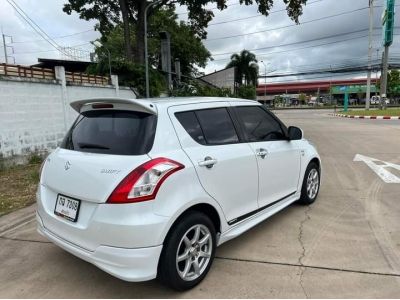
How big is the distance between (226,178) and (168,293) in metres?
1.13

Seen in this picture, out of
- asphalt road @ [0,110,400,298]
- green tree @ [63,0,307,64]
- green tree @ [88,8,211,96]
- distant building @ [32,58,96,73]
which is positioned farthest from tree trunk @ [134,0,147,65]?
asphalt road @ [0,110,400,298]

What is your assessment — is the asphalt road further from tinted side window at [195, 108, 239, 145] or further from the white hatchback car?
tinted side window at [195, 108, 239, 145]

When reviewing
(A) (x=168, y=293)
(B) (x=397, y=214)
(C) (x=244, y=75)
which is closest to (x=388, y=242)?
(B) (x=397, y=214)

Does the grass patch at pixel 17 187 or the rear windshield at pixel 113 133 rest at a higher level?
the rear windshield at pixel 113 133

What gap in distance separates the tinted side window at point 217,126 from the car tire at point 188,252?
2.50 feet

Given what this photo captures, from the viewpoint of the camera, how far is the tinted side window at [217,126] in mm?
3320

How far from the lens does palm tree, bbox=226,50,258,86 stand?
49.5 metres

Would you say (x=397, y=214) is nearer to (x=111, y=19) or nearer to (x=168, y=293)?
(x=168, y=293)

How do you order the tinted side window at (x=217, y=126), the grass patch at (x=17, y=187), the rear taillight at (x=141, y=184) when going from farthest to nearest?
the grass patch at (x=17, y=187) < the tinted side window at (x=217, y=126) < the rear taillight at (x=141, y=184)

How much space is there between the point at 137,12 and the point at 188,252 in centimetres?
2227

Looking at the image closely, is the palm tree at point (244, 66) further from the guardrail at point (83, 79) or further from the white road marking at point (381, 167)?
the white road marking at point (381, 167)

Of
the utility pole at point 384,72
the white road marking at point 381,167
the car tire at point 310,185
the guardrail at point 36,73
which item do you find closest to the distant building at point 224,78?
the utility pole at point 384,72

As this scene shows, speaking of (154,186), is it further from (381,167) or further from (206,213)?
(381,167)

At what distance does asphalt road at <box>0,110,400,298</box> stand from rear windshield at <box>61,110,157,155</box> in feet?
4.00
